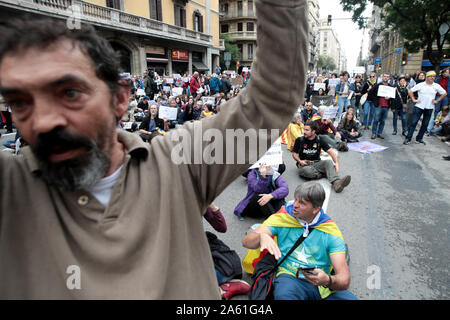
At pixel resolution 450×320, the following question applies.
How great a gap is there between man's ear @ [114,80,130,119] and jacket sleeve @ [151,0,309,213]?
0.18 metres

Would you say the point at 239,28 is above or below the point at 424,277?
above

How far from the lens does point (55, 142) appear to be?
0.81 meters

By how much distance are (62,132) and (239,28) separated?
5244 centimetres

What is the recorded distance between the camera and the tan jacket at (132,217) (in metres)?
0.84

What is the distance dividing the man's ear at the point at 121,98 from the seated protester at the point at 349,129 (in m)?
9.11

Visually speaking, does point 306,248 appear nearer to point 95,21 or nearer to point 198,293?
point 198,293

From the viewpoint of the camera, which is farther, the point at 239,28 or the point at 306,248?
the point at 239,28

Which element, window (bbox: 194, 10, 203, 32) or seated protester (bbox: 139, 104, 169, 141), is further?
window (bbox: 194, 10, 203, 32)

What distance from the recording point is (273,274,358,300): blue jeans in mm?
2359

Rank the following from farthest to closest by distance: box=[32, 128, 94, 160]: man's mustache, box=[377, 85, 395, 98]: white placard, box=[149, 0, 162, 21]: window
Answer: box=[149, 0, 162, 21]: window
box=[377, 85, 395, 98]: white placard
box=[32, 128, 94, 160]: man's mustache

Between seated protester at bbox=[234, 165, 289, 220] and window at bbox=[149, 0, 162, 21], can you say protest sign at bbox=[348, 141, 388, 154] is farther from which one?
window at bbox=[149, 0, 162, 21]

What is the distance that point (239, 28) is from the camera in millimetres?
48219

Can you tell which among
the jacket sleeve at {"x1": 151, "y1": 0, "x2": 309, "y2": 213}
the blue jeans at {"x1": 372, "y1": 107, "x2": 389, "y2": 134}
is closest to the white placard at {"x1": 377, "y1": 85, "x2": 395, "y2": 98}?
the blue jeans at {"x1": 372, "y1": 107, "x2": 389, "y2": 134}
